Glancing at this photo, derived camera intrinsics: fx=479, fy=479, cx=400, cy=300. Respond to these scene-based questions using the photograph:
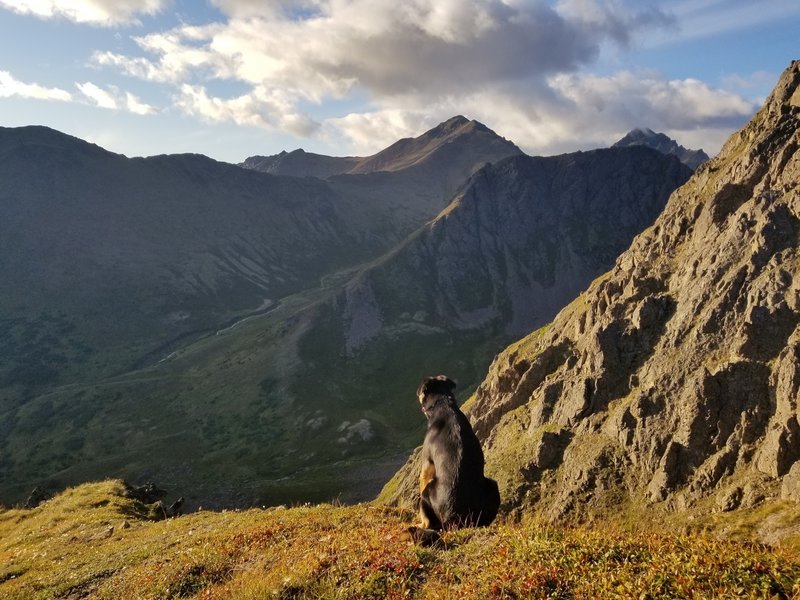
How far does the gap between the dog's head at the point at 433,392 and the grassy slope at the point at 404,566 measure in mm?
4091

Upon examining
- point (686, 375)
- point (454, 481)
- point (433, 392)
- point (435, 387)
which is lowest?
point (686, 375)

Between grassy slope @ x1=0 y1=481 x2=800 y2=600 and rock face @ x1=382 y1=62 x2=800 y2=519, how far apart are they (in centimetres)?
2372

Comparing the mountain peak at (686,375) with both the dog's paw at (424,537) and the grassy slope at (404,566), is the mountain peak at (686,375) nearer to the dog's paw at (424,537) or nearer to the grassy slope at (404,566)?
the grassy slope at (404,566)

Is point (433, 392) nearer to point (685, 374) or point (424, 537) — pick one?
point (424, 537)

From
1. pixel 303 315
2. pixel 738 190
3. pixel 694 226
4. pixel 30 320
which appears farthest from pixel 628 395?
pixel 30 320

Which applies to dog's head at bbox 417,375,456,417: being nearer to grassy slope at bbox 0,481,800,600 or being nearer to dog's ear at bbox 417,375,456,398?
dog's ear at bbox 417,375,456,398

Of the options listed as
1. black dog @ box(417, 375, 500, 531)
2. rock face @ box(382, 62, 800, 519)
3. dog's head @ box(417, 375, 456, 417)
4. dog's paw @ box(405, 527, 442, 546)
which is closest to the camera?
dog's paw @ box(405, 527, 442, 546)

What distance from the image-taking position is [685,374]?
3622 cm

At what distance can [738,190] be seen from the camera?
155 feet

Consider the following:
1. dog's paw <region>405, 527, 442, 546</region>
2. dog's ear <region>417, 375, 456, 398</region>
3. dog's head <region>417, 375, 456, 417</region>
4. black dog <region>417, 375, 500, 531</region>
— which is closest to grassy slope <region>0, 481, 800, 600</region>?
dog's paw <region>405, 527, 442, 546</region>

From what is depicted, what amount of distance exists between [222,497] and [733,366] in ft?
303

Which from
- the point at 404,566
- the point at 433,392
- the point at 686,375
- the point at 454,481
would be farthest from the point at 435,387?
the point at 686,375

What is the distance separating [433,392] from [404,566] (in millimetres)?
7992

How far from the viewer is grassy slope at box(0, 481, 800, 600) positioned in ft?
26.8
